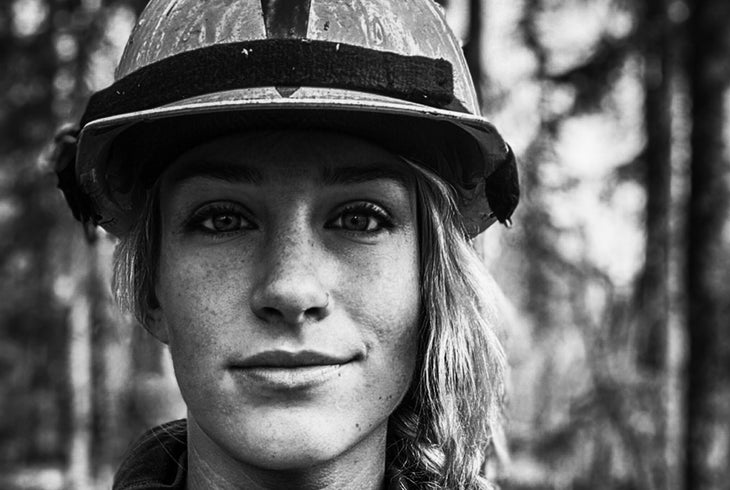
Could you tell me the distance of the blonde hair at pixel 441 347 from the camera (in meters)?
2.32

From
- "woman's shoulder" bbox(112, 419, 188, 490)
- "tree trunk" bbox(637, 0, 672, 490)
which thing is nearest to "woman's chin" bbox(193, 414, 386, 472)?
"woman's shoulder" bbox(112, 419, 188, 490)

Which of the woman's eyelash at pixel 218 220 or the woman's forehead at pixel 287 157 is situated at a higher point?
the woman's forehead at pixel 287 157

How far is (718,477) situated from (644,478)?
0.66m

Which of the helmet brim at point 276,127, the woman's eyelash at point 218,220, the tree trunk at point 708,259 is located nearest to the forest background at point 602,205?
the tree trunk at point 708,259

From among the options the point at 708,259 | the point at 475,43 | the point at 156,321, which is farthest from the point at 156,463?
the point at 708,259

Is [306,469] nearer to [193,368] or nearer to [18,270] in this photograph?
[193,368]

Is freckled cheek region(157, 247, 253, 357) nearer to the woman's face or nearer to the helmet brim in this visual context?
the woman's face

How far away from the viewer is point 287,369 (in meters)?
1.99

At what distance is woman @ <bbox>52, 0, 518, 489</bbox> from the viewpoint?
199cm

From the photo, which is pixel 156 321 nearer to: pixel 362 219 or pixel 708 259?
pixel 362 219

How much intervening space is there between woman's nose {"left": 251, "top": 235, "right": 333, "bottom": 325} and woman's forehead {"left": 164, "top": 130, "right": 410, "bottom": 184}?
0.18m

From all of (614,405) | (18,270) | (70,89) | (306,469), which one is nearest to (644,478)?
(614,405)

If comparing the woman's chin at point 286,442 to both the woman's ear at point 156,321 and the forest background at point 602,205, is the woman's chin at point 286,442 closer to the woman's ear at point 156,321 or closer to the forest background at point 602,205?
the woman's ear at point 156,321

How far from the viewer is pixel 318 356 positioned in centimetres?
200
